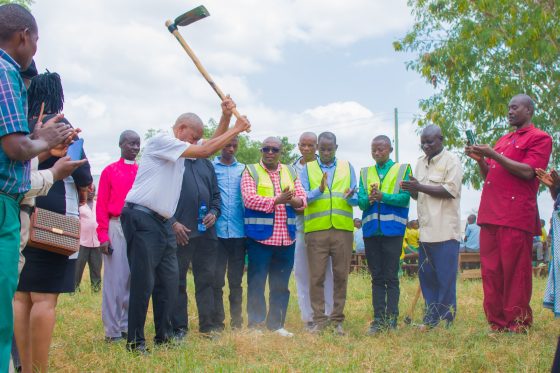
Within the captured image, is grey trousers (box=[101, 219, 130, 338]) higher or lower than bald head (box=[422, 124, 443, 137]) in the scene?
lower

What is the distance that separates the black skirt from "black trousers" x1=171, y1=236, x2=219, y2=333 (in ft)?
6.84

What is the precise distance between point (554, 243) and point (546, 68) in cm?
1014

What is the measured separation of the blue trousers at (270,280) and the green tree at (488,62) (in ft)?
28.3

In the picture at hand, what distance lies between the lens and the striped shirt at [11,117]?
2.88 meters

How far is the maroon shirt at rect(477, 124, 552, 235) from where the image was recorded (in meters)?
6.11

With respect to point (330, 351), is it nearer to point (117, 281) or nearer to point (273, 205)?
point (273, 205)

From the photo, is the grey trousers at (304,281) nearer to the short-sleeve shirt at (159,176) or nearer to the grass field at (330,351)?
the grass field at (330,351)

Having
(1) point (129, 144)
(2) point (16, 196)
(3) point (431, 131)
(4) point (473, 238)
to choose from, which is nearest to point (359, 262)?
(4) point (473, 238)

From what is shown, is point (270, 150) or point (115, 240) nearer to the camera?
point (115, 240)

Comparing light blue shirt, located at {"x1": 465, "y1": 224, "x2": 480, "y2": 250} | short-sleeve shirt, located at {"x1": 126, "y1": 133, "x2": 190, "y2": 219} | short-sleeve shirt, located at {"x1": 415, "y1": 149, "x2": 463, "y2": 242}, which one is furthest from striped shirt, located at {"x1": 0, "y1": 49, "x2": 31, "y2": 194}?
light blue shirt, located at {"x1": 465, "y1": 224, "x2": 480, "y2": 250}

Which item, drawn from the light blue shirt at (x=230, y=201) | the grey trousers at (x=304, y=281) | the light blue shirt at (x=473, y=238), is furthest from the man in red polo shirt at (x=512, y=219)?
the light blue shirt at (x=473, y=238)

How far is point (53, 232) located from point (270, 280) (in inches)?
125

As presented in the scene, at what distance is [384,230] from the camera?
21.8ft

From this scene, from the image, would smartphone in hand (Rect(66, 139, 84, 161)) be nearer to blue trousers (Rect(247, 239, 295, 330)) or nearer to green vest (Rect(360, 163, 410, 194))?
blue trousers (Rect(247, 239, 295, 330))
